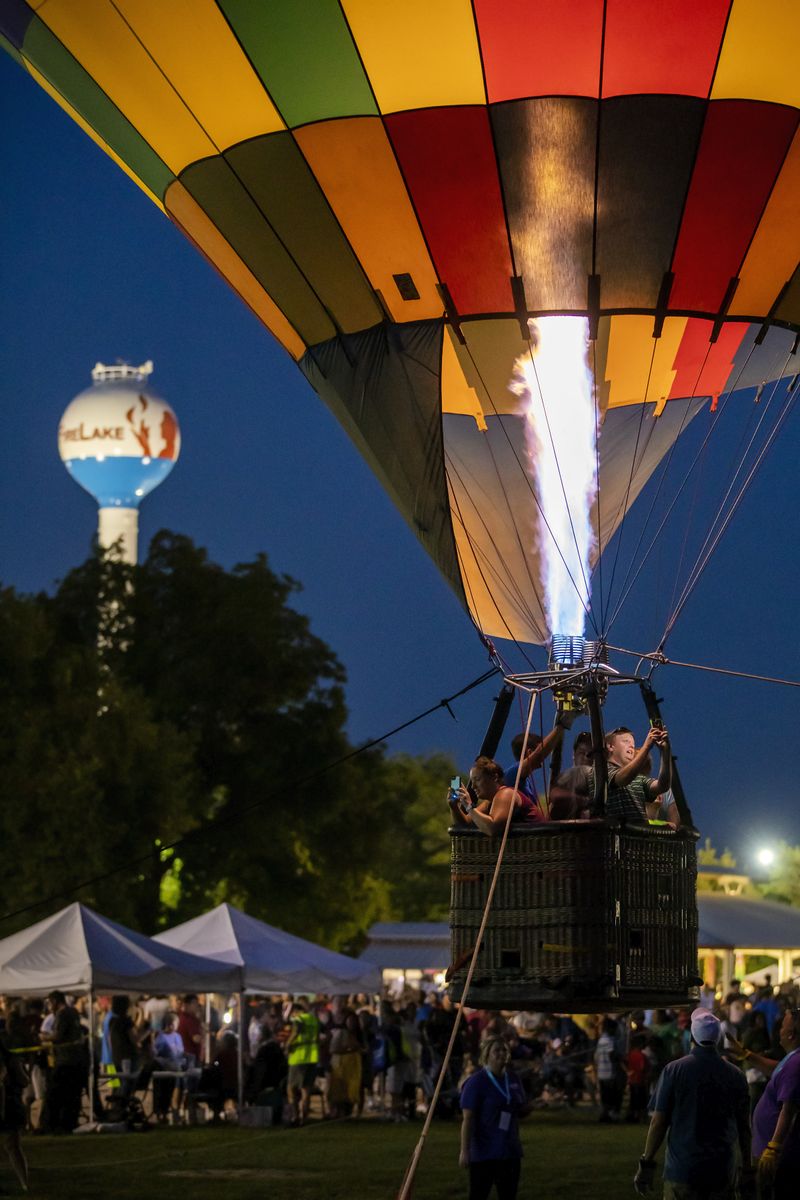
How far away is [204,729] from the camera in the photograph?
33312mm

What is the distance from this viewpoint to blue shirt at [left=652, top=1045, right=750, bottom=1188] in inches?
245

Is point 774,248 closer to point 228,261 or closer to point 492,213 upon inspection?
point 492,213

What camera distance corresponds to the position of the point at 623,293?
8766 mm

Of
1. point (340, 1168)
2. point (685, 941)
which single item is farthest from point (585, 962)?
point (340, 1168)

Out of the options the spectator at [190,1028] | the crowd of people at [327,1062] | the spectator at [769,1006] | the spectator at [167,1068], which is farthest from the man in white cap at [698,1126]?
the spectator at [190,1028]

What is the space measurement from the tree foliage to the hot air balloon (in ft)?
65.4

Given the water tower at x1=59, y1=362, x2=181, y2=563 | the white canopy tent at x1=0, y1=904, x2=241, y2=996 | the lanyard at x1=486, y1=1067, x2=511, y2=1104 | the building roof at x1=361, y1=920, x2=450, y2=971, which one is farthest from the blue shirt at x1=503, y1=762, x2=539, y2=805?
the water tower at x1=59, y1=362, x2=181, y2=563

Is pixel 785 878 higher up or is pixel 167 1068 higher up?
pixel 785 878

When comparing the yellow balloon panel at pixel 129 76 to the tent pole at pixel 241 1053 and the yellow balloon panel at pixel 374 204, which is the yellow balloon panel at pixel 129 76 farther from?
the tent pole at pixel 241 1053

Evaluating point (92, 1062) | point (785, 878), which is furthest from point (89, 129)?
point (785, 878)

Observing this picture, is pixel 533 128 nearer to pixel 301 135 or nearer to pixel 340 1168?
pixel 301 135

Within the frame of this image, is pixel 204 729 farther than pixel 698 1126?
Yes

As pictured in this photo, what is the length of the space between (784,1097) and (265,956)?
1146 cm

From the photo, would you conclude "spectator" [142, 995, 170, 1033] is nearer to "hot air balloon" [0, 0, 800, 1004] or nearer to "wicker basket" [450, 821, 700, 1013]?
"hot air balloon" [0, 0, 800, 1004]
